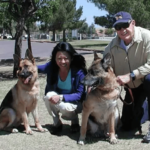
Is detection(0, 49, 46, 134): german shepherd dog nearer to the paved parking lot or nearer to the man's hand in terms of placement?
the man's hand

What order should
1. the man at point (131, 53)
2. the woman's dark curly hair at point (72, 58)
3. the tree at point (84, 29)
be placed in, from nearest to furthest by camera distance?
the man at point (131, 53)
the woman's dark curly hair at point (72, 58)
the tree at point (84, 29)

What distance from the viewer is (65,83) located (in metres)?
4.41

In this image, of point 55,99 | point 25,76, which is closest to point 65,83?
point 55,99

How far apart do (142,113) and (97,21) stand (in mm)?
33861

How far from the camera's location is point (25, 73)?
4.05m

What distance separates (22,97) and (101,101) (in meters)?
1.30

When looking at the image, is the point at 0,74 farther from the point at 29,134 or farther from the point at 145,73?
the point at 145,73

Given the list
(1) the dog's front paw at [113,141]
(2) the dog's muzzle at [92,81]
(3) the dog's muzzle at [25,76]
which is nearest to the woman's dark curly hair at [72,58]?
(3) the dog's muzzle at [25,76]

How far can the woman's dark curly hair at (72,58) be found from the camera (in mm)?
4230

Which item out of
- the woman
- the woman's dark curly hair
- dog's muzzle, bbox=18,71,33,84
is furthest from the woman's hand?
dog's muzzle, bbox=18,71,33,84

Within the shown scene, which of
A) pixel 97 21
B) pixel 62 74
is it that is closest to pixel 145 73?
pixel 62 74

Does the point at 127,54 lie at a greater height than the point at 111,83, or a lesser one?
greater

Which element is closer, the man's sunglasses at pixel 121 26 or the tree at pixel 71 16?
the man's sunglasses at pixel 121 26

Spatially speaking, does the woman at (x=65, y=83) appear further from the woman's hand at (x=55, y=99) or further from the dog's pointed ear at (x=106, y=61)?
the dog's pointed ear at (x=106, y=61)
